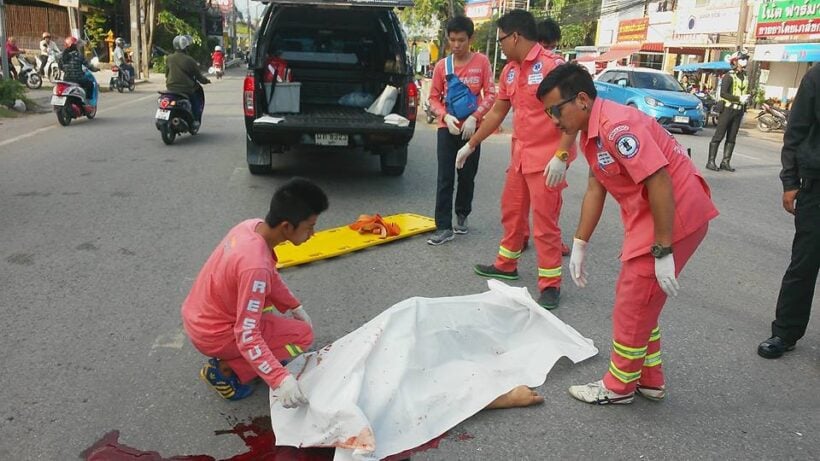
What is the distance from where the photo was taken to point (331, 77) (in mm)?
8656

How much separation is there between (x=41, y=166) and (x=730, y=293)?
7.56 metres

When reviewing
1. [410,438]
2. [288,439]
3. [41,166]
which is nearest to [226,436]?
[288,439]

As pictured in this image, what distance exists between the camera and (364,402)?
2555mm

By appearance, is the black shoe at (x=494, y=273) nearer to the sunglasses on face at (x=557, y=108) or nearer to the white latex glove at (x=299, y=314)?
the white latex glove at (x=299, y=314)

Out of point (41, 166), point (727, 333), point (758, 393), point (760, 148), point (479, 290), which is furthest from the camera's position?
point (760, 148)

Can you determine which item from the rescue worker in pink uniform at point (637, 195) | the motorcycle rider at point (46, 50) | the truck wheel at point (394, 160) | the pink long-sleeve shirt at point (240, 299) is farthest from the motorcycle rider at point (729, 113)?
the motorcycle rider at point (46, 50)

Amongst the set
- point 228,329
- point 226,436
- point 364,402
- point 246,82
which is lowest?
point 226,436

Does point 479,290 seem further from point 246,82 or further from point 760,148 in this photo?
point 760,148

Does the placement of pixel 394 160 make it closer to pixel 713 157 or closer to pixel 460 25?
pixel 460 25

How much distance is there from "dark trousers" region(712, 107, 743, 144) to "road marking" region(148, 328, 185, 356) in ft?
30.1

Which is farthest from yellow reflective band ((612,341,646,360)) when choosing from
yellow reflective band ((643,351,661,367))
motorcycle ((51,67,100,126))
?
motorcycle ((51,67,100,126))

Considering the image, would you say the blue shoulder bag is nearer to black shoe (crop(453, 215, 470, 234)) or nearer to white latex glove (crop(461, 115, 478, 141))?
white latex glove (crop(461, 115, 478, 141))

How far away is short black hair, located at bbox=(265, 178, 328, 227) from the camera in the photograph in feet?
8.61

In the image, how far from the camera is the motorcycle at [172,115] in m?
9.51
